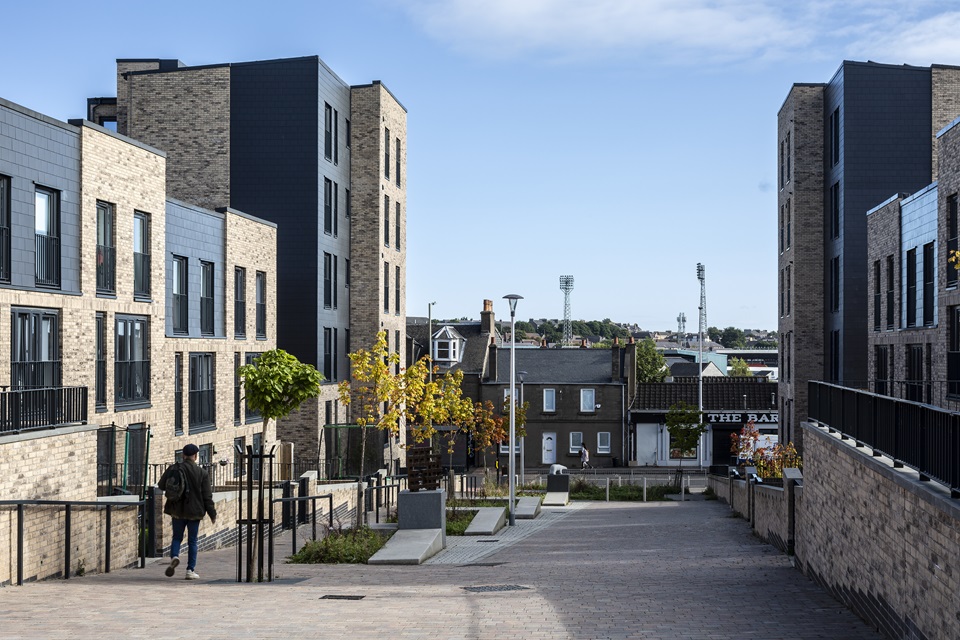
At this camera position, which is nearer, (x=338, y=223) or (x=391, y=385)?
(x=391, y=385)

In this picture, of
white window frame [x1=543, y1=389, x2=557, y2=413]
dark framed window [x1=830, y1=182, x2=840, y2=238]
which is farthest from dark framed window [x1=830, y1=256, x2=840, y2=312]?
white window frame [x1=543, y1=389, x2=557, y2=413]

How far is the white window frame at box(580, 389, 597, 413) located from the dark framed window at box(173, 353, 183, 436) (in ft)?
123

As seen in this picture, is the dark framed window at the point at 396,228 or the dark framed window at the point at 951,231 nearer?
the dark framed window at the point at 951,231

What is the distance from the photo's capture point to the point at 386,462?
4431 cm

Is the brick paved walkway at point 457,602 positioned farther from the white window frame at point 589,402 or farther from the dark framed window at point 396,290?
the white window frame at point 589,402

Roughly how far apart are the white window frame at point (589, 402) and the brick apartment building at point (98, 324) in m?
33.1

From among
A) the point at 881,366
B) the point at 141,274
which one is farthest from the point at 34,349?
the point at 881,366

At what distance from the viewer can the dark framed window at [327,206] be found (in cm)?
4131

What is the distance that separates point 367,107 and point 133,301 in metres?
20.1

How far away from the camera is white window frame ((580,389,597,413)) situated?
64438 millimetres

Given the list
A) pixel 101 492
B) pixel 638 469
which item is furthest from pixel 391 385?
pixel 638 469

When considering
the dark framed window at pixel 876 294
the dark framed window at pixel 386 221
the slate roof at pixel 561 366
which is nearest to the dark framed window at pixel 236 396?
the dark framed window at pixel 386 221

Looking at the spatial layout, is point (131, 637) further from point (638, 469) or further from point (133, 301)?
point (638, 469)

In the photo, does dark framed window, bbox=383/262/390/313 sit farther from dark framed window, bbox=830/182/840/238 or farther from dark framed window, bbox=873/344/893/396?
dark framed window, bbox=873/344/893/396
